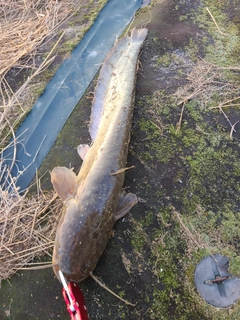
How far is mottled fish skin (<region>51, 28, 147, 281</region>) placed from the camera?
2.31 meters

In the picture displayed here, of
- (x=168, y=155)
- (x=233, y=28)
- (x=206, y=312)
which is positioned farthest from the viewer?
(x=233, y=28)

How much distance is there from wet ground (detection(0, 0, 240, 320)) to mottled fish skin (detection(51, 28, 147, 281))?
0.28 meters

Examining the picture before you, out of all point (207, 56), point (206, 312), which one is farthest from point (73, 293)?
point (207, 56)

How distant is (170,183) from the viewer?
121 inches

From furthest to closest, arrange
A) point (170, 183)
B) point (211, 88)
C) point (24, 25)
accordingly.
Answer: point (24, 25) < point (211, 88) < point (170, 183)

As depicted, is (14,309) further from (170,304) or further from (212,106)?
(212,106)

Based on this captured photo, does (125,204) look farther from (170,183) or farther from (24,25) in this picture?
(24,25)

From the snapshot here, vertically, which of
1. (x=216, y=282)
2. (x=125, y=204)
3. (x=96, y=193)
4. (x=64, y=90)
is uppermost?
(x=64, y=90)

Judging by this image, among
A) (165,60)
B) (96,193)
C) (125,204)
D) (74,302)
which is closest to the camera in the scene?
(74,302)

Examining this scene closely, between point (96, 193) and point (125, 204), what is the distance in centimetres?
30

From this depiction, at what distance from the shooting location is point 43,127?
3.49 m

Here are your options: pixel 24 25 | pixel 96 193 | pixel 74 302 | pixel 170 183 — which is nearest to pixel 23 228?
pixel 96 193

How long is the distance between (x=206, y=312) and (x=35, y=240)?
4.55 feet

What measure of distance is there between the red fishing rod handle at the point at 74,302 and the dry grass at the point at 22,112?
463 millimetres
